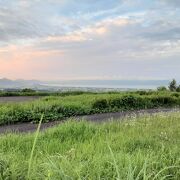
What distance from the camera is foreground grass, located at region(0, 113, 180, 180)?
354cm

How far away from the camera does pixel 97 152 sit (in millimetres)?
5461

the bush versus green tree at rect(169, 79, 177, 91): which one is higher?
green tree at rect(169, 79, 177, 91)

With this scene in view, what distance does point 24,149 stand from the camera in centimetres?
632

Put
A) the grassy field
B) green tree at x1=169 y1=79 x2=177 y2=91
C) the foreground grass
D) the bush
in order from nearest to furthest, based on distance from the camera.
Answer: the foreground grass
the grassy field
the bush
green tree at x1=169 y1=79 x2=177 y2=91

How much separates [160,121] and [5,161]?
22.4ft

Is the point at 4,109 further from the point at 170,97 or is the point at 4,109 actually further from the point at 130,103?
the point at 170,97

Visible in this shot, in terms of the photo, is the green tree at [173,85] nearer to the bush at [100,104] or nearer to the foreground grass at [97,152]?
the bush at [100,104]

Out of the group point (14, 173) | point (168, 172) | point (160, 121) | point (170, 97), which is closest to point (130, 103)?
point (170, 97)

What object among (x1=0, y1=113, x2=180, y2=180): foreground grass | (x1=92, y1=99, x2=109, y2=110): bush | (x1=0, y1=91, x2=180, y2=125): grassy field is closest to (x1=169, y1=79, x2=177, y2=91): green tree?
(x1=0, y1=91, x2=180, y2=125): grassy field

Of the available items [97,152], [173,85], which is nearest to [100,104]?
[97,152]

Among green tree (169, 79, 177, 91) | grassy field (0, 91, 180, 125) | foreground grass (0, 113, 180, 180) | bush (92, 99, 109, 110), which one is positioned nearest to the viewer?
foreground grass (0, 113, 180, 180)

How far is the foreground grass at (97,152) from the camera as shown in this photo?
354 centimetres

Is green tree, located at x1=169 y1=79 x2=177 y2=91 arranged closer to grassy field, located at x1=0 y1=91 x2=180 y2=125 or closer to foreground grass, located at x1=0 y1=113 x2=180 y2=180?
grassy field, located at x1=0 y1=91 x2=180 y2=125

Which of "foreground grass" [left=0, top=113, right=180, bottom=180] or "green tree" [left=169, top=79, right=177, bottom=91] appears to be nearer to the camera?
"foreground grass" [left=0, top=113, right=180, bottom=180]
